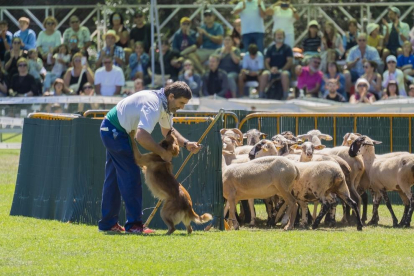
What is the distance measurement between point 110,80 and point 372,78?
21.1ft

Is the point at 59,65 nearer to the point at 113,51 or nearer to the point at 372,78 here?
the point at 113,51

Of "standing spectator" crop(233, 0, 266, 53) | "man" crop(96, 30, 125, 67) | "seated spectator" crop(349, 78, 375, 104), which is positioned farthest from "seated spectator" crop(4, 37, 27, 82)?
"seated spectator" crop(349, 78, 375, 104)

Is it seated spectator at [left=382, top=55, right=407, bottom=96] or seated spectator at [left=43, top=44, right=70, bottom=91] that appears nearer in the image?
seated spectator at [left=382, top=55, right=407, bottom=96]

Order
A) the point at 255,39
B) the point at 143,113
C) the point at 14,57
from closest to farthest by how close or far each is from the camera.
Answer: the point at 143,113 < the point at 255,39 < the point at 14,57

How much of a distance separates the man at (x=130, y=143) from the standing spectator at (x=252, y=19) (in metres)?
13.1

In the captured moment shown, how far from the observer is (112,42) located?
24094 mm

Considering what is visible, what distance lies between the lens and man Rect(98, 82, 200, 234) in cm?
1014

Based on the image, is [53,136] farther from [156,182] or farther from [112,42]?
[112,42]

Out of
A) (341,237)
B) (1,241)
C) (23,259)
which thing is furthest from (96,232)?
(341,237)

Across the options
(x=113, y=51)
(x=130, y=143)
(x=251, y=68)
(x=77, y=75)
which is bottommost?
(x=130, y=143)

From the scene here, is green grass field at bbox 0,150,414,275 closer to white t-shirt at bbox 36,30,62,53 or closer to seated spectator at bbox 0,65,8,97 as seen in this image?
seated spectator at bbox 0,65,8,97

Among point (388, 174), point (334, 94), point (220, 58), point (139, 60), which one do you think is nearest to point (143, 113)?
point (388, 174)

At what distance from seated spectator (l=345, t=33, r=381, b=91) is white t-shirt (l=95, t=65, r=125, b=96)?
223 inches

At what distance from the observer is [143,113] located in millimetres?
10109
